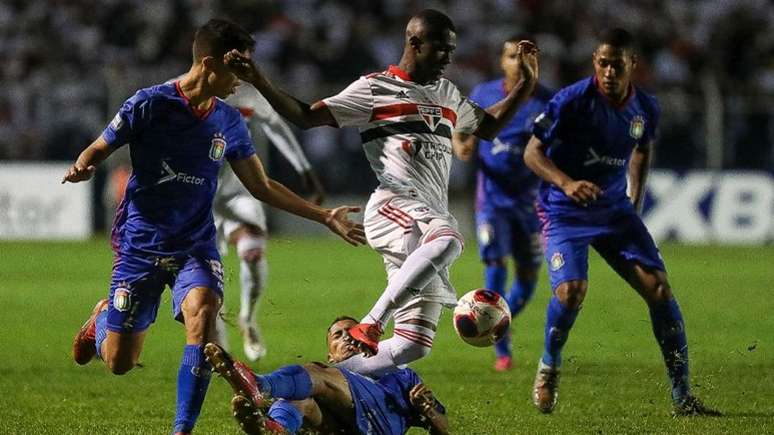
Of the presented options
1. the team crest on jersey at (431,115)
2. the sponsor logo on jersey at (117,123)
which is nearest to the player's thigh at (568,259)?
the team crest on jersey at (431,115)

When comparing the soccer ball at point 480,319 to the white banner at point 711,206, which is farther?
the white banner at point 711,206

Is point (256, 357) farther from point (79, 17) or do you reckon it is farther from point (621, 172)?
point (79, 17)

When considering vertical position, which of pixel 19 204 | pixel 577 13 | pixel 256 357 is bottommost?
pixel 19 204

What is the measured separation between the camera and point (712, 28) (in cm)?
2583

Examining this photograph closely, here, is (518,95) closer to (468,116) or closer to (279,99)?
(468,116)

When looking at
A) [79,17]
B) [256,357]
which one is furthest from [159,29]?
[256,357]

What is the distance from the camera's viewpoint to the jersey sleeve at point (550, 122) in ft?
28.9

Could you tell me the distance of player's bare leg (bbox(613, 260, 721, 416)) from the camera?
27.8 feet

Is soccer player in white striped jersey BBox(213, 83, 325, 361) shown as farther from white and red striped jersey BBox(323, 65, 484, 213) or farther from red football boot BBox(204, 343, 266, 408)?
red football boot BBox(204, 343, 266, 408)

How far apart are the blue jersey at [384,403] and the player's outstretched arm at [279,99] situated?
1.30 metres

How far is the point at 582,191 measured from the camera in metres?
8.22

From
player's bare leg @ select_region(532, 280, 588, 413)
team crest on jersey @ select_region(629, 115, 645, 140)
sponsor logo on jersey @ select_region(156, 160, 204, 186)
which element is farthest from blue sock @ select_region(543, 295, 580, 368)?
sponsor logo on jersey @ select_region(156, 160, 204, 186)

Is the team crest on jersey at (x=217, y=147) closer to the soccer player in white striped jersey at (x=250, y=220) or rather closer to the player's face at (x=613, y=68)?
the player's face at (x=613, y=68)

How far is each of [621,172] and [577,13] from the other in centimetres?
1681
